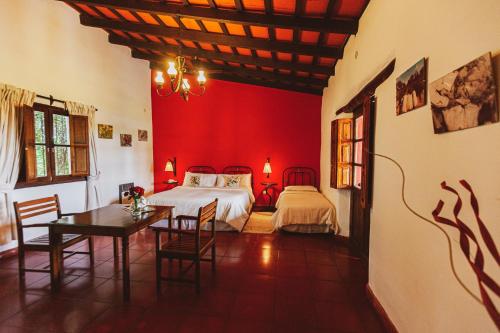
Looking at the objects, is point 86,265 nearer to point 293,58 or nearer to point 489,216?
point 489,216

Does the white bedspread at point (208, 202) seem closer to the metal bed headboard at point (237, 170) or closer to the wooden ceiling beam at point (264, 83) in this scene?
the metal bed headboard at point (237, 170)

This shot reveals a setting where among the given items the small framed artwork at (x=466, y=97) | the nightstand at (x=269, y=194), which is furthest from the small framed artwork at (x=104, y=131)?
the small framed artwork at (x=466, y=97)

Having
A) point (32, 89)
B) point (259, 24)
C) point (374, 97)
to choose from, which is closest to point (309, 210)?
point (374, 97)

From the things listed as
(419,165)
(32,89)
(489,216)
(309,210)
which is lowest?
(309,210)

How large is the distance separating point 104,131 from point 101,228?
126 inches

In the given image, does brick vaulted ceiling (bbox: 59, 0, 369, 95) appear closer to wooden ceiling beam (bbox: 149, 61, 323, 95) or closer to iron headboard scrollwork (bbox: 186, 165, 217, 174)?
wooden ceiling beam (bbox: 149, 61, 323, 95)

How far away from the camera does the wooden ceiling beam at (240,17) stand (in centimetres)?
302

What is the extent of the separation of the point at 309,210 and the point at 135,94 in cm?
463

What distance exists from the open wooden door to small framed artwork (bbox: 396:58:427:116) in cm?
60

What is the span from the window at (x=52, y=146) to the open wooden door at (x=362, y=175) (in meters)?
4.14

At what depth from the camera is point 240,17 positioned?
319 centimetres

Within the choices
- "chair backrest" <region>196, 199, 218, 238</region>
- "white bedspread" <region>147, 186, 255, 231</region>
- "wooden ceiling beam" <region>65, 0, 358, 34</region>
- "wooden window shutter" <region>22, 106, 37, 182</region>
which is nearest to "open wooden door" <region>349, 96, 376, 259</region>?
"wooden ceiling beam" <region>65, 0, 358, 34</region>

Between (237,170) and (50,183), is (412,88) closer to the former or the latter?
(50,183)

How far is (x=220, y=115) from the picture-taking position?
6195mm
